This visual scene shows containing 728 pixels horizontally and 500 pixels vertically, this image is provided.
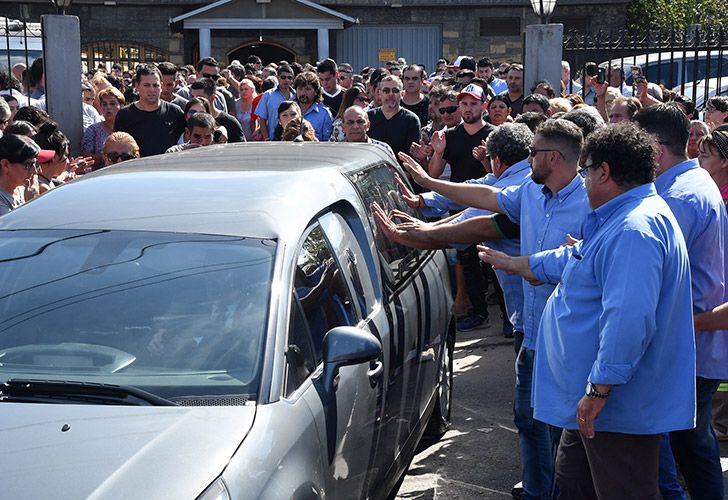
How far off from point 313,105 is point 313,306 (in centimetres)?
725

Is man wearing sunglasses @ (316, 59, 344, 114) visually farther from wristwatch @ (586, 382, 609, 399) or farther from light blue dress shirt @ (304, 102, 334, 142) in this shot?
wristwatch @ (586, 382, 609, 399)

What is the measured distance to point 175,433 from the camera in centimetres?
286

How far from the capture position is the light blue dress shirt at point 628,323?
3361mm

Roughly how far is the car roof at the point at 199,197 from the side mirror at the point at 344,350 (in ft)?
1.60

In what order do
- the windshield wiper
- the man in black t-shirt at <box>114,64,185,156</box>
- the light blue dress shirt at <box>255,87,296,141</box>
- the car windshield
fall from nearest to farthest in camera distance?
the windshield wiper
the car windshield
the man in black t-shirt at <box>114,64,185,156</box>
the light blue dress shirt at <box>255,87,296,141</box>

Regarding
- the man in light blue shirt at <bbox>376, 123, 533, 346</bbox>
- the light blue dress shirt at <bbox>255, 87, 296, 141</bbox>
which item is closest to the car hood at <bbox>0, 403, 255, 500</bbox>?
the man in light blue shirt at <bbox>376, 123, 533, 346</bbox>

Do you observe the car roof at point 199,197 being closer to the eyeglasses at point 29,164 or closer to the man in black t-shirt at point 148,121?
the eyeglasses at point 29,164

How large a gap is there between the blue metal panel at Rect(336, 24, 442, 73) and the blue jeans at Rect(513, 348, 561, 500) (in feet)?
93.6

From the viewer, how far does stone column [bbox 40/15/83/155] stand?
31.0 feet

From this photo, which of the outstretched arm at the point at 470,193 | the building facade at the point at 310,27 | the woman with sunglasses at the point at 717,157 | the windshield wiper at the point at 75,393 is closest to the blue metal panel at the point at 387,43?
the building facade at the point at 310,27

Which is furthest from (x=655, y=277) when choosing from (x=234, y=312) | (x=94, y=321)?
(x=94, y=321)

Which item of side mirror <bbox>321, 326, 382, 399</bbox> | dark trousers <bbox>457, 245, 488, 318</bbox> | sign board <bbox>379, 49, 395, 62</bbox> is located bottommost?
dark trousers <bbox>457, 245, 488, 318</bbox>

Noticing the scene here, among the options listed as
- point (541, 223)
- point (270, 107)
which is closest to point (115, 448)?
point (541, 223)

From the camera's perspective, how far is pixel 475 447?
19.0 feet
